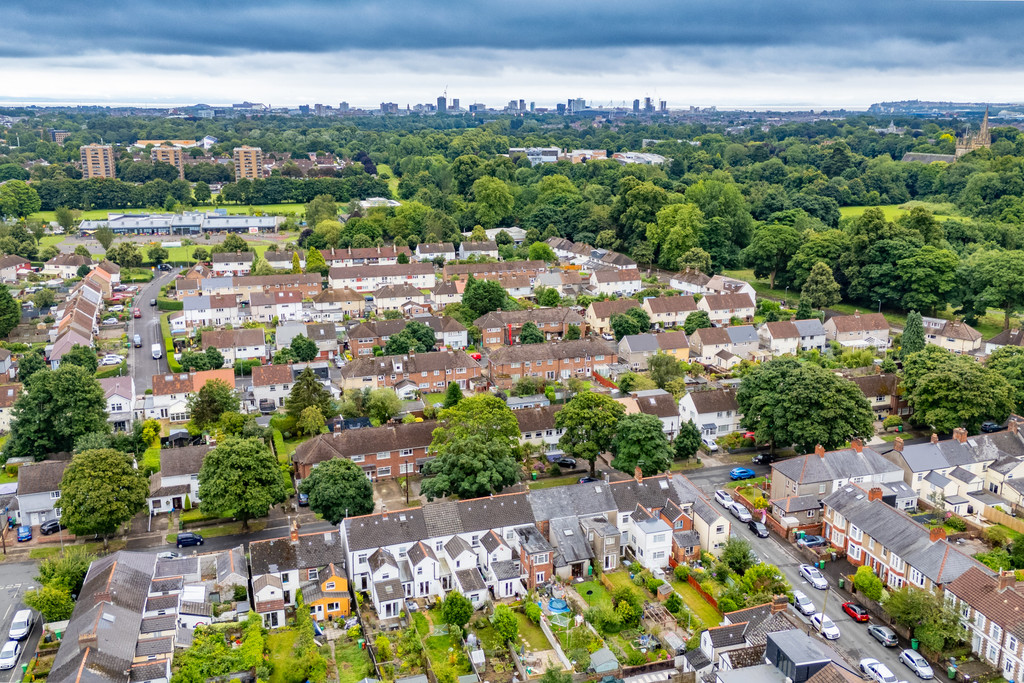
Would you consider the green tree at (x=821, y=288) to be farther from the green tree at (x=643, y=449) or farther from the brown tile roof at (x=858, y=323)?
the green tree at (x=643, y=449)

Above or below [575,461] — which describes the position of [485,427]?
above

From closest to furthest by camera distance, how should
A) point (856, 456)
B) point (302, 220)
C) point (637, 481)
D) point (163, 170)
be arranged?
1. point (637, 481)
2. point (856, 456)
3. point (302, 220)
4. point (163, 170)

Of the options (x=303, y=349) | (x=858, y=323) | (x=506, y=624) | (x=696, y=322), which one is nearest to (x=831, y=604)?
(x=506, y=624)

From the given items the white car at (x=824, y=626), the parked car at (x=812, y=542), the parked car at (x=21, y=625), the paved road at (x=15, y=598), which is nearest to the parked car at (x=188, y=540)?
the paved road at (x=15, y=598)

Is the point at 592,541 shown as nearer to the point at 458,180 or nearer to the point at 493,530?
the point at 493,530

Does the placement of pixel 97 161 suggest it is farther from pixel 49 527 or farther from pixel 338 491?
pixel 338 491

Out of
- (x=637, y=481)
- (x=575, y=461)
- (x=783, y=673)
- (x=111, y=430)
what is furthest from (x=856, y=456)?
(x=111, y=430)

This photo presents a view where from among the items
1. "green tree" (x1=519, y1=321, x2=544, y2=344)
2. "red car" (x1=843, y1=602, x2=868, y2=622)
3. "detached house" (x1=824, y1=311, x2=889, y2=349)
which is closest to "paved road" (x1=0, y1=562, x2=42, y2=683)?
"red car" (x1=843, y1=602, x2=868, y2=622)
